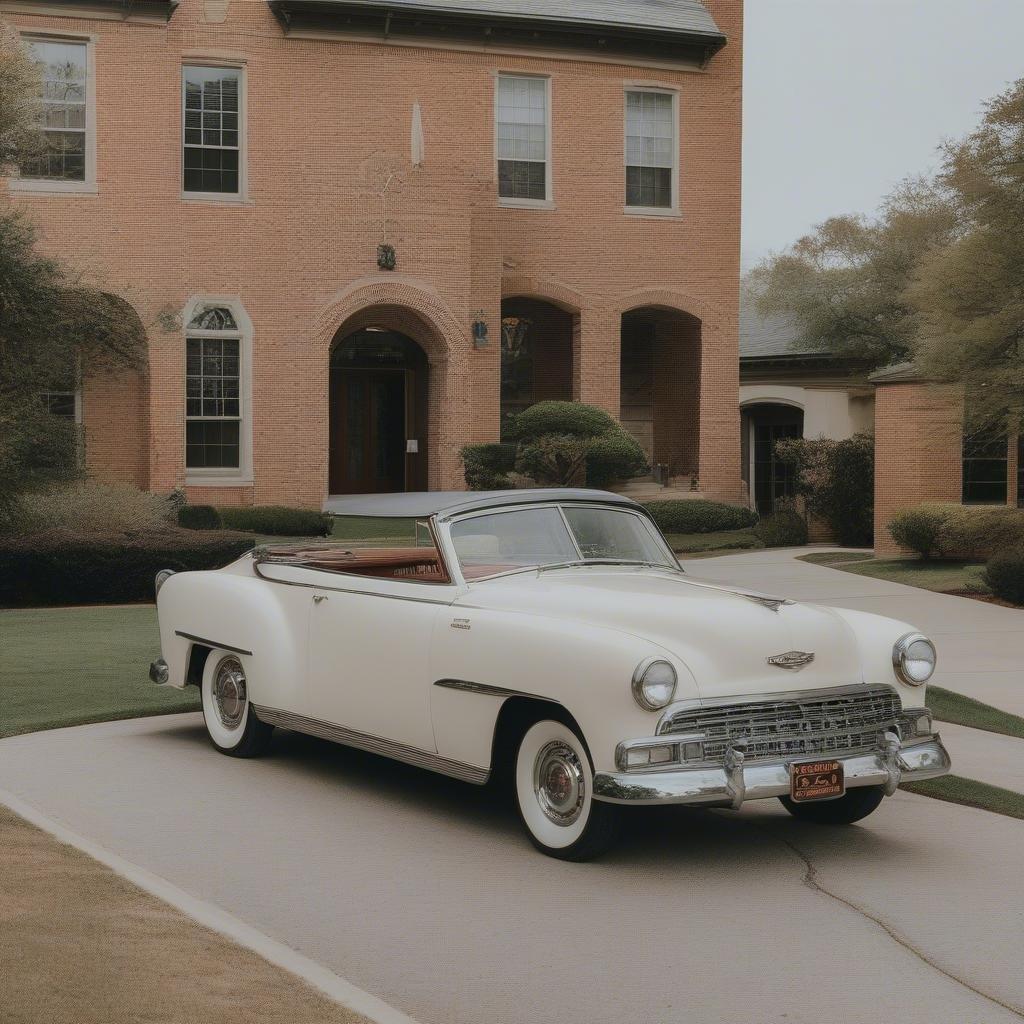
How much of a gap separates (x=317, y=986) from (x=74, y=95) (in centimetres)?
2525

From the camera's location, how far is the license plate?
235 inches

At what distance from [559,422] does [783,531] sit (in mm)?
4980

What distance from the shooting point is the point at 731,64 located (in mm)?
31016

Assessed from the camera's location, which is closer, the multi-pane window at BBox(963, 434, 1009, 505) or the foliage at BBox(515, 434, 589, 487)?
the multi-pane window at BBox(963, 434, 1009, 505)

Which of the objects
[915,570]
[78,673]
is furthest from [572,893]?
[915,570]

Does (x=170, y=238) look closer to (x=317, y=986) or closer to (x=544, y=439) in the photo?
(x=544, y=439)

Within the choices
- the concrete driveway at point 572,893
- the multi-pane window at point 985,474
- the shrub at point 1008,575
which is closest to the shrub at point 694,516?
the multi-pane window at point 985,474

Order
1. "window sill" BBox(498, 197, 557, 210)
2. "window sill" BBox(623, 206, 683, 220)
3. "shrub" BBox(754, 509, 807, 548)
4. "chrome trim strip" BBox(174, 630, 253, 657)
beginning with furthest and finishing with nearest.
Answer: "window sill" BBox(623, 206, 683, 220), "window sill" BBox(498, 197, 557, 210), "shrub" BBox(754, 509, 807, 548), "chrome trim strip" BBox(174, 630, 253, 657)

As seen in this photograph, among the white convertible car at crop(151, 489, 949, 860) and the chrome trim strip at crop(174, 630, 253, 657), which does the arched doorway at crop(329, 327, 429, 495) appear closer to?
the chrome trim strip at crop(174, 630, 253, 657)

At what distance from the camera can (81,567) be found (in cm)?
1738

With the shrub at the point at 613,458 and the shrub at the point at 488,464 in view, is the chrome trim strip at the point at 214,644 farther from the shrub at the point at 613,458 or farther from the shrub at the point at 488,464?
the shrub at the point at 613,458

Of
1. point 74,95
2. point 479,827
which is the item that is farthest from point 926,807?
point 74,95

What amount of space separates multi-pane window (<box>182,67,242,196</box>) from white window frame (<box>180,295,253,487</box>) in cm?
214

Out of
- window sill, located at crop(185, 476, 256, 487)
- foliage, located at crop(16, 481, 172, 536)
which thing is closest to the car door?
foliage, located at crop(16, 481, 172, 536)
